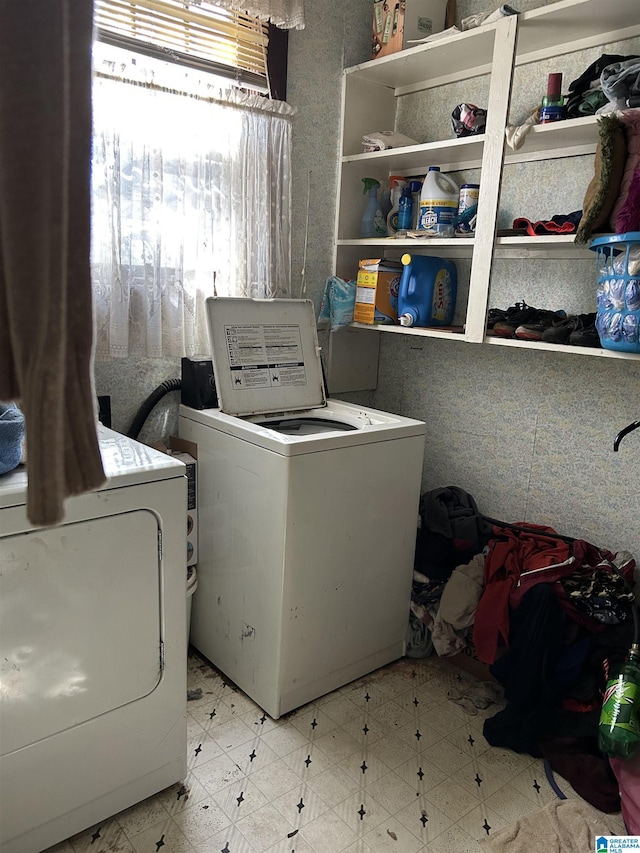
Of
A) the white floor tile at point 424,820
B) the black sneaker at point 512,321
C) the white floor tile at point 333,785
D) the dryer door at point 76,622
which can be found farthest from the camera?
the black sneaker at point 512,321

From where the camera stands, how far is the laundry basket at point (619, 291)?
1610mm

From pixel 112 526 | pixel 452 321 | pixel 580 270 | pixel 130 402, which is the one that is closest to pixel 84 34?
pixel 112 526

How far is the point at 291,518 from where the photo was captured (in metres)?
1.90

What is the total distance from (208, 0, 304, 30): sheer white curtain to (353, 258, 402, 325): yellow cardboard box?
90 cm

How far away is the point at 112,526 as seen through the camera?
1468 millimetres

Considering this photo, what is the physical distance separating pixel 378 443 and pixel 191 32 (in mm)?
1546

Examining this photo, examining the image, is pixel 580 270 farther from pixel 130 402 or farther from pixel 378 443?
pixel 130 402

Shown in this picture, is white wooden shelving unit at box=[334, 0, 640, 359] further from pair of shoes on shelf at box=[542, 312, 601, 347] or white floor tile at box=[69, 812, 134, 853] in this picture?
white floor tile at box=[69, 812, 134, 853]

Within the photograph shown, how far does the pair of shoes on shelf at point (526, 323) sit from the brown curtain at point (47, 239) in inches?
66.6

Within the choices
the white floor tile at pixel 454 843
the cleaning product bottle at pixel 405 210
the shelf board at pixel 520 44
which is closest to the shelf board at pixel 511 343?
the cleaning product bottle at pixel 405 210

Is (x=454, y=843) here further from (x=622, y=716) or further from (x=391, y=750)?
(x=622, y=716)

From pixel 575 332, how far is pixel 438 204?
0.79 m

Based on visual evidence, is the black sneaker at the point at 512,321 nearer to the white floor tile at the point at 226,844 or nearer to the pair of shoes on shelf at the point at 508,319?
the pair of shoes on shelf at the point at 508,319

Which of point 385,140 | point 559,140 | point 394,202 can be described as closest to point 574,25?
point 559,140
